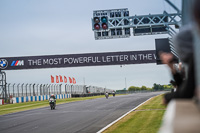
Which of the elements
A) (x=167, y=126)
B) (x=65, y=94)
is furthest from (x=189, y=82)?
(x=65, y=94)

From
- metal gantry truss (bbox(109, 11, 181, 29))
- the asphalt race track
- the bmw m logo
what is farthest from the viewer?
the bmw m logo

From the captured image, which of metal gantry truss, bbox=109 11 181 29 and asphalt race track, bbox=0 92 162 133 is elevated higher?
metal gantry truss, bbox=109 11 181 29

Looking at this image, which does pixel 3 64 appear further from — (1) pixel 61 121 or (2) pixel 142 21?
(1) pixel 61 121

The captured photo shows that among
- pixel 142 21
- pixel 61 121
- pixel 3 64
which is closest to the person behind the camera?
pixel 61 121

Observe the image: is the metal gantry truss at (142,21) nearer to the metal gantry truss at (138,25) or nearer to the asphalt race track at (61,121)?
the metal gantry truss at (138,25)

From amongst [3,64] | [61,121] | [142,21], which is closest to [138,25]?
[142,21]

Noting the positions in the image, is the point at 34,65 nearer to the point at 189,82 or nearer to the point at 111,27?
the point at 111,27

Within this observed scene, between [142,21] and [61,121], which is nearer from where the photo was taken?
[61,121]

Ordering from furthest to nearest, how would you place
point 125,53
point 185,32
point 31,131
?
point 125,53, point 31,131, point 185,32

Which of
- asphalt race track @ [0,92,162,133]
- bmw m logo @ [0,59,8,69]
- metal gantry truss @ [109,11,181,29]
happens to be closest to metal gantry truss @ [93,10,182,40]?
metal gantry truss @ [109,11,181,29]

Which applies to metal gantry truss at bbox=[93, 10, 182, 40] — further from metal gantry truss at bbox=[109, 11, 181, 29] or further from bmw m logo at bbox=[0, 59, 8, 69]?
bmw m logo at bbox=[0, 59, 8, 69]

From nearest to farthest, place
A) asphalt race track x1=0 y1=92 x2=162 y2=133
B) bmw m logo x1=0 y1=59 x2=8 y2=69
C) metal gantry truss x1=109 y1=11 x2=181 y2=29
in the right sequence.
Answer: asphalt race track x1=0 y1=92 x2=162 y2=133 → metal gantry truss x1=109 y1=11 x2=181 y2=29 → bmw m logo x1=0 y1=59 x2=8 y2=69

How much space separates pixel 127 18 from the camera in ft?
81.6

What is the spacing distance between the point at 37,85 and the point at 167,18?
25694 mm
